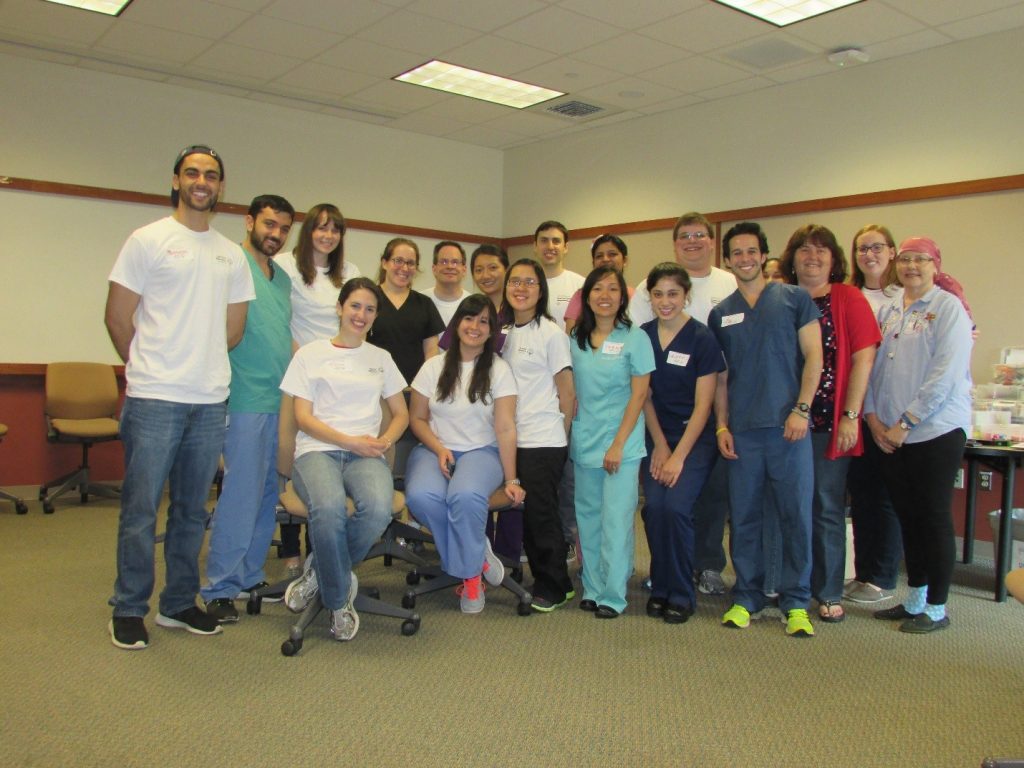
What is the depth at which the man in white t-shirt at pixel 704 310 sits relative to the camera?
141 inches

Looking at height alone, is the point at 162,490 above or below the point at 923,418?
below

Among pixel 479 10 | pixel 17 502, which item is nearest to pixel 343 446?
pixel 479 10

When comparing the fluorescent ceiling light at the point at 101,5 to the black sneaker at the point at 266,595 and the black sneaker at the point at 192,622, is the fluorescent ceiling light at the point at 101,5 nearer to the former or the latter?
the black sneaker at the point at 266,595

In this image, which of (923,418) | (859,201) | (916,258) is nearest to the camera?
(923,418)

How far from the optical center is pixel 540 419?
337 centimetres

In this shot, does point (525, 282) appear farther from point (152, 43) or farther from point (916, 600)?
point (152, 43)

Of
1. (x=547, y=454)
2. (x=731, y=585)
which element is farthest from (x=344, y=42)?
(x=731, y=585)

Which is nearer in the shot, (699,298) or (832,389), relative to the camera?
(832,389)

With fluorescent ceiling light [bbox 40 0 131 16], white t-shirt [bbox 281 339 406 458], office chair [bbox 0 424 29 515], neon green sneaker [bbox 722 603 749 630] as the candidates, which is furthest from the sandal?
fluorescent ceiling light [bbox 40 0 131 16]

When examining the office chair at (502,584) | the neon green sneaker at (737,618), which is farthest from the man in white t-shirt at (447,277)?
the neon green sneaker at (737,618)

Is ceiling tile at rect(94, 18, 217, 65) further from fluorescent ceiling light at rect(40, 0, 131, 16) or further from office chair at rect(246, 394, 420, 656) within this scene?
office chair at rect(246, 394, 420, 656)

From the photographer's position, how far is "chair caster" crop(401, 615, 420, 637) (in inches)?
120

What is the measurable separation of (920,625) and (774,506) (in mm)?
724

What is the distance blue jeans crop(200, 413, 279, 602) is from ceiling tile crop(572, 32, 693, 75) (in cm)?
348
